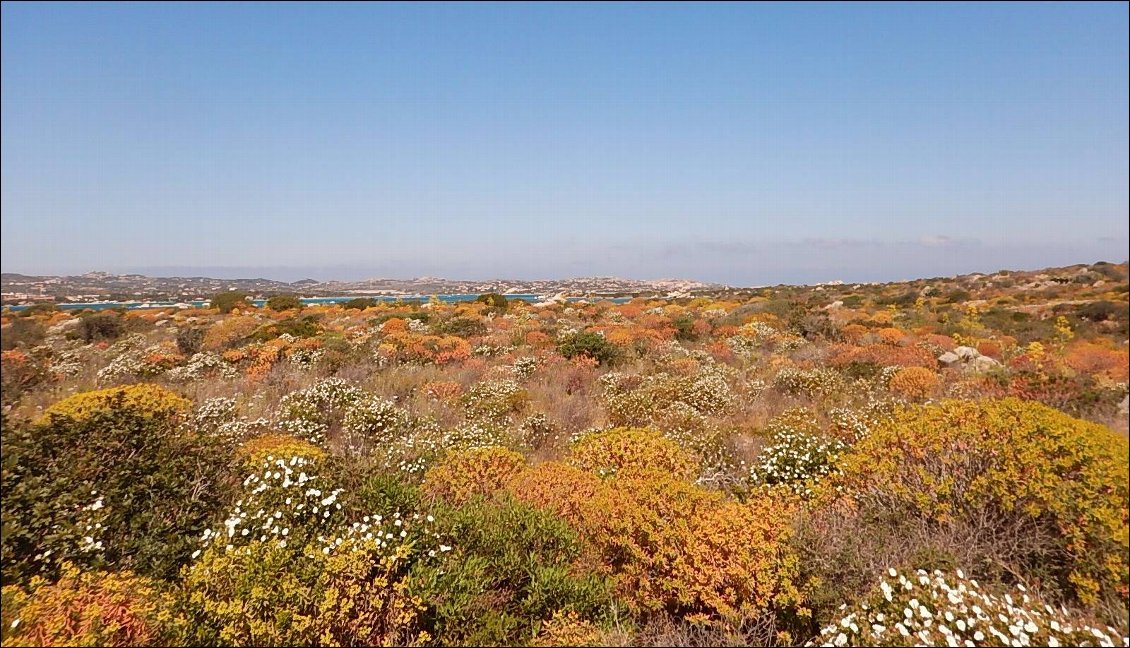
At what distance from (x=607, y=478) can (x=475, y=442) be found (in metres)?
2.58

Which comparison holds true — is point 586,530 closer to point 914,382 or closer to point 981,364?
point 914,382

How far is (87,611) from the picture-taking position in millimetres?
3229

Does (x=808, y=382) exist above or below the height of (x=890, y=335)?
below

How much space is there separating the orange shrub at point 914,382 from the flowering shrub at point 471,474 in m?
8.01

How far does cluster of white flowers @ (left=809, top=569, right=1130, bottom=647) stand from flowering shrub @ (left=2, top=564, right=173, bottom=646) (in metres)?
4.65

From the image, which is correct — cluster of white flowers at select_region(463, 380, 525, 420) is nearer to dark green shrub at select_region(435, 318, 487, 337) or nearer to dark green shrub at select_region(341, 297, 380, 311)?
dark green shrub at select_region(435, 318, 487, 337)

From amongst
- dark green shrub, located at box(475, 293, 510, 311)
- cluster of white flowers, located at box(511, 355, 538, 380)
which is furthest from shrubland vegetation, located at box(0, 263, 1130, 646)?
dark green shrub, located at box(475, 293, 510, 311)

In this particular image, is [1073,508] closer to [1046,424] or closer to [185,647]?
[1046,424]

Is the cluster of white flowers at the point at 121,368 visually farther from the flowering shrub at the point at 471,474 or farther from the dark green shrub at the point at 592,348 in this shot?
the dark green shrub at the point at 592,348

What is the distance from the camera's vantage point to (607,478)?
227 inches

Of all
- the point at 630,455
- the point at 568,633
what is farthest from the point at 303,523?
the point at 630,455

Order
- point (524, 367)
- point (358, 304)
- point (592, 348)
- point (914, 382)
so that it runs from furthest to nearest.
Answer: point (358, 304) < point (592, 348) < point (524, 367) < point (914, 382)

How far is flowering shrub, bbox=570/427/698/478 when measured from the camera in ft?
19.8

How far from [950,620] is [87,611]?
5582mm
